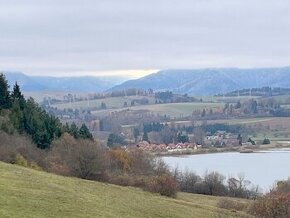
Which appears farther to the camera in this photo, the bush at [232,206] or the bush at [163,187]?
the bush at [163,187]

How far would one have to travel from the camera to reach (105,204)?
1038 inches

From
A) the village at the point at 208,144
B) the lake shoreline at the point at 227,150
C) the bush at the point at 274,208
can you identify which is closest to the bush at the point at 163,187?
the bush at the point at 274,208

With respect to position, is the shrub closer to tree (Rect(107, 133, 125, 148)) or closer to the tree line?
the tree line

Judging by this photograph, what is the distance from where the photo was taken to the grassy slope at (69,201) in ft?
69.0

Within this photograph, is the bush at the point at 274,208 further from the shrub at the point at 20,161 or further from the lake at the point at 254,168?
the lake at the point at 254,168

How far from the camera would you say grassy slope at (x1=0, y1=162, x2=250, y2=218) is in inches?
828

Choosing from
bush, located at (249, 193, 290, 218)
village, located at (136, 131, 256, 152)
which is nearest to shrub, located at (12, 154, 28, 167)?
bush, located at (249, 193, 290, 218)

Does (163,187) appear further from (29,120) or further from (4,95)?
(4,95)

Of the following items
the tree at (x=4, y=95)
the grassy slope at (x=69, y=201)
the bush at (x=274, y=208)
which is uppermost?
the tree at (x=4, y=95)

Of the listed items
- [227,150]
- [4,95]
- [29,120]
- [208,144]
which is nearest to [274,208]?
[29,120]

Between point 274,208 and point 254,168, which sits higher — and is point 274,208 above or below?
→ above

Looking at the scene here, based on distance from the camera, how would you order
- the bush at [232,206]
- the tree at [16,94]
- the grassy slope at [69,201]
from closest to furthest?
the grassy slope at [69,201]
the bush at [232,206]
the tree at [16,94]

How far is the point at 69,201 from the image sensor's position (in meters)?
24.3

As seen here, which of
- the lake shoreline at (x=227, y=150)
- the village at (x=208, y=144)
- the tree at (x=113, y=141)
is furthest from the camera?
the village at (x=208, y=144)
